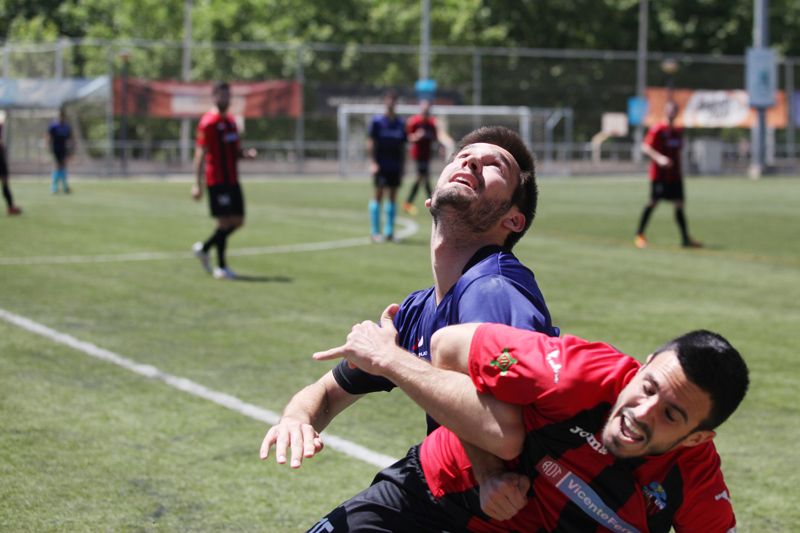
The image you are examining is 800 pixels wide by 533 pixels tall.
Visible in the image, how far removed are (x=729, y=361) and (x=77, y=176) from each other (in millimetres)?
37467

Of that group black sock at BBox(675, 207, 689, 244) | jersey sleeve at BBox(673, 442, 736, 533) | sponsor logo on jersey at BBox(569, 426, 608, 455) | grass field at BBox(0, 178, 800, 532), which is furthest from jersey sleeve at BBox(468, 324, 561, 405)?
black sock at BBox(675, 207, 689, 244)

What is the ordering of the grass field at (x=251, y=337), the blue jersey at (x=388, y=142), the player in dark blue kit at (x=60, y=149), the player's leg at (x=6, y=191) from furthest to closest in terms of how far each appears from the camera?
the player in dark blue kit at (x=60, y=149)
the player's leg at (x=6, y=191)
the blue jersey at (x=388, y=142)
the grass field at (x=251, y=337)

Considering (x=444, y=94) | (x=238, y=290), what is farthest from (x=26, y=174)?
(x=238, y=290)

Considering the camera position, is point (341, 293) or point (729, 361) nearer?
point (729, 361)

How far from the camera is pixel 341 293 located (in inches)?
449

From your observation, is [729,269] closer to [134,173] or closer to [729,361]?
[729,361]

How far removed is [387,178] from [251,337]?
9087 mm

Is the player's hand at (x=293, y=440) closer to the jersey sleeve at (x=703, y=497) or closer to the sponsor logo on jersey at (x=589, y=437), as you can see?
the sponsor logo on jersey at (x=589, y=437)

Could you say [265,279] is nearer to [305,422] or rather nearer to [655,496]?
[305,422]

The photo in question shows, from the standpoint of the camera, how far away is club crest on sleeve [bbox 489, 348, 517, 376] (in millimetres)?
2424

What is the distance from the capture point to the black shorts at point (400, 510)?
288 cm

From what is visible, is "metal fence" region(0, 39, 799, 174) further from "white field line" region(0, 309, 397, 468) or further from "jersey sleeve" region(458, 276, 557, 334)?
"jersey sleeve" region(458, 276, 557, 334)

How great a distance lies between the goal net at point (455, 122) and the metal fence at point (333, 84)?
303 millimetres

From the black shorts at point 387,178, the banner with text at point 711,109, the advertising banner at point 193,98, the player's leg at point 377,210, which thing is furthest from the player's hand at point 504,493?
the banner with text at point 711,109
